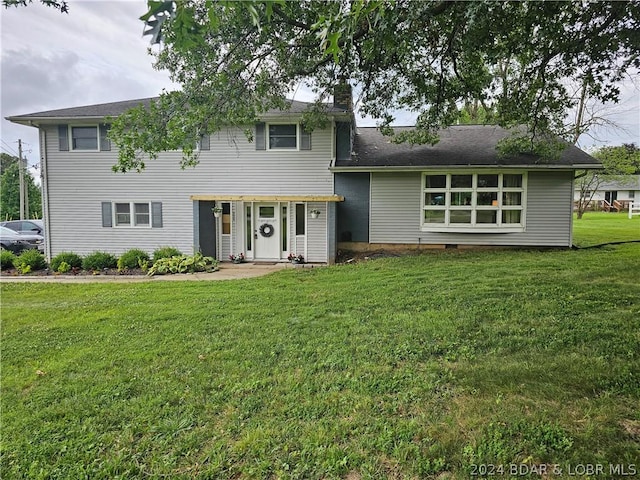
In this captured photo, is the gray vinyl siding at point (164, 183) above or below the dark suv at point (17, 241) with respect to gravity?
above

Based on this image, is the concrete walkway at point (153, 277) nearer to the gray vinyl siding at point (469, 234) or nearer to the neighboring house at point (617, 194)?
the gray vinyl siding at point (469, 234)

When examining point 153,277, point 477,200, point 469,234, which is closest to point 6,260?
point 153,277

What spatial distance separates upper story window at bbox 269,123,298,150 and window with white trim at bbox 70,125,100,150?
5713mm

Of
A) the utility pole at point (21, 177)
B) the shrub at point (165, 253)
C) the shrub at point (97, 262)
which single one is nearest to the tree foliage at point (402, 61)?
the shrub at point (165, 253)

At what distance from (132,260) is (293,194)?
5.10 meters

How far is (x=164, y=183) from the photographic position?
11.8m

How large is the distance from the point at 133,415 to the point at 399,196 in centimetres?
972

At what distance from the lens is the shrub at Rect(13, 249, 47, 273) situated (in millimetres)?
10367

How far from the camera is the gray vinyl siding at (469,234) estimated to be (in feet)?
35.6

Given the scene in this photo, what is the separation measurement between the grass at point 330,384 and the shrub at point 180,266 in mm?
3596

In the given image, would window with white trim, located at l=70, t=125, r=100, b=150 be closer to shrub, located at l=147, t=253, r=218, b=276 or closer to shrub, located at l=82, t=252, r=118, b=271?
shrub, located at l=82, t=252, r=118, b=271

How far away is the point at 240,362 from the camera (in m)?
3.87

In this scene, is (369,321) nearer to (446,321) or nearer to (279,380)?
(446,321)

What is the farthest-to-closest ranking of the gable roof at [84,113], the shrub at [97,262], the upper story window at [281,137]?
the upper story window at [281,137], the gable roof at [84,113], the shrub at [97,262]
